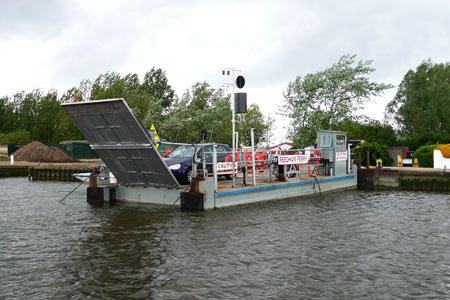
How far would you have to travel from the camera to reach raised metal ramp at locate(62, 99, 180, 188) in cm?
1466

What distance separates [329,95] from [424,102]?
25.3 meters

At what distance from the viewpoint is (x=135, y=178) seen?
17797mm

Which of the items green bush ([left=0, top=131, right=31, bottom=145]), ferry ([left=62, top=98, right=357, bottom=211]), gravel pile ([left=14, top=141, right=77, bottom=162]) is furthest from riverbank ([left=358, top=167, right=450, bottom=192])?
green bush ([left=0, top=131, right=31, bottom=145])

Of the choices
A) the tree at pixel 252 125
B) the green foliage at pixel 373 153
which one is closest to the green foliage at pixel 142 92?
the tree at pixel 252 125

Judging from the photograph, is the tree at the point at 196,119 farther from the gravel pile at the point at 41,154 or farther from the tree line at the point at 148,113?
the gravel pile at the point at 41,154

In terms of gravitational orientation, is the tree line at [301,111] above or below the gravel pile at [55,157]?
above

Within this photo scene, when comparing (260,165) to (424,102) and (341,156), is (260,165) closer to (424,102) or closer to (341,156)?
(341,156)

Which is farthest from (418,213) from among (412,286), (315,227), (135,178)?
(135,178)

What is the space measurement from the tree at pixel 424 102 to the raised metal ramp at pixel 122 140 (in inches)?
1855

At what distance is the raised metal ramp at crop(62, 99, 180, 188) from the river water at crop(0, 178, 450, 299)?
1.29 m

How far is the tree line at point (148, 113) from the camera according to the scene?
52031 millimetres

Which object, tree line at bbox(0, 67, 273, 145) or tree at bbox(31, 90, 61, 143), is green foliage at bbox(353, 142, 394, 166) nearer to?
tree line at bbox(0, 67, 273, 145)

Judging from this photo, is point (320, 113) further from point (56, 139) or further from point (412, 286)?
point (56, 139)

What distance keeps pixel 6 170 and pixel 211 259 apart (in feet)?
106
